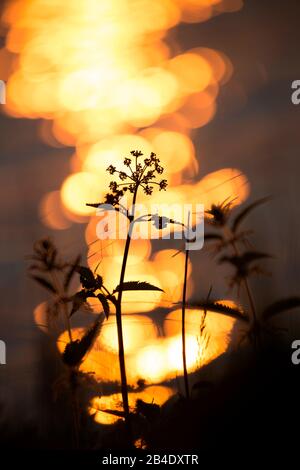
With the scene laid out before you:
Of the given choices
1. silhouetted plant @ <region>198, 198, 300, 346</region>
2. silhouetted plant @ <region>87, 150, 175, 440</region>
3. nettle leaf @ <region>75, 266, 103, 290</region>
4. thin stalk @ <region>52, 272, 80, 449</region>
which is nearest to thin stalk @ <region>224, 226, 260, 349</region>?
silhouetted plant @ <region>198, 198, 300, 346</region>

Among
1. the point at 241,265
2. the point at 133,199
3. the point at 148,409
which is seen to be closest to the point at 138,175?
the point at 133,199

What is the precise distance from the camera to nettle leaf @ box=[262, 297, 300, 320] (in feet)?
8.59

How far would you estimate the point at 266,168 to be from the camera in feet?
12.0

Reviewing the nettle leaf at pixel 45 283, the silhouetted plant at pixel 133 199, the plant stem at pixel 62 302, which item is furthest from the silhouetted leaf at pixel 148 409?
the nettle leaf at pixel 45 283

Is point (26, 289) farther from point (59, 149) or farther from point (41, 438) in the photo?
point (59, 149)

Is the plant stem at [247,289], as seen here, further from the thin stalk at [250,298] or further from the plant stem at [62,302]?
the plant stem at [62,302]

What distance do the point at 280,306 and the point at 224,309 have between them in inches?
10.3

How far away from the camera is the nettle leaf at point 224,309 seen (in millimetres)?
2568

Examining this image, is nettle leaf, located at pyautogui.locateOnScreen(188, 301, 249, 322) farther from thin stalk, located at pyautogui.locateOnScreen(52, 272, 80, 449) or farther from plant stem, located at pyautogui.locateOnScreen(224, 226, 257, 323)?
thin stalk, located at pyautogui.locateOnScreen(52, 272, 80, 449)

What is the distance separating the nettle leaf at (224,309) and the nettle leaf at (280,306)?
0.44 ft

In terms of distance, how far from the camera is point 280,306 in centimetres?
268

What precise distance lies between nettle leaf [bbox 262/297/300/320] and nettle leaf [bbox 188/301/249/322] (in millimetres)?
135

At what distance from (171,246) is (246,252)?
0.97 meters

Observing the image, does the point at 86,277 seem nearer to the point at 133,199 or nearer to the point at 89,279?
the point at 89,279
